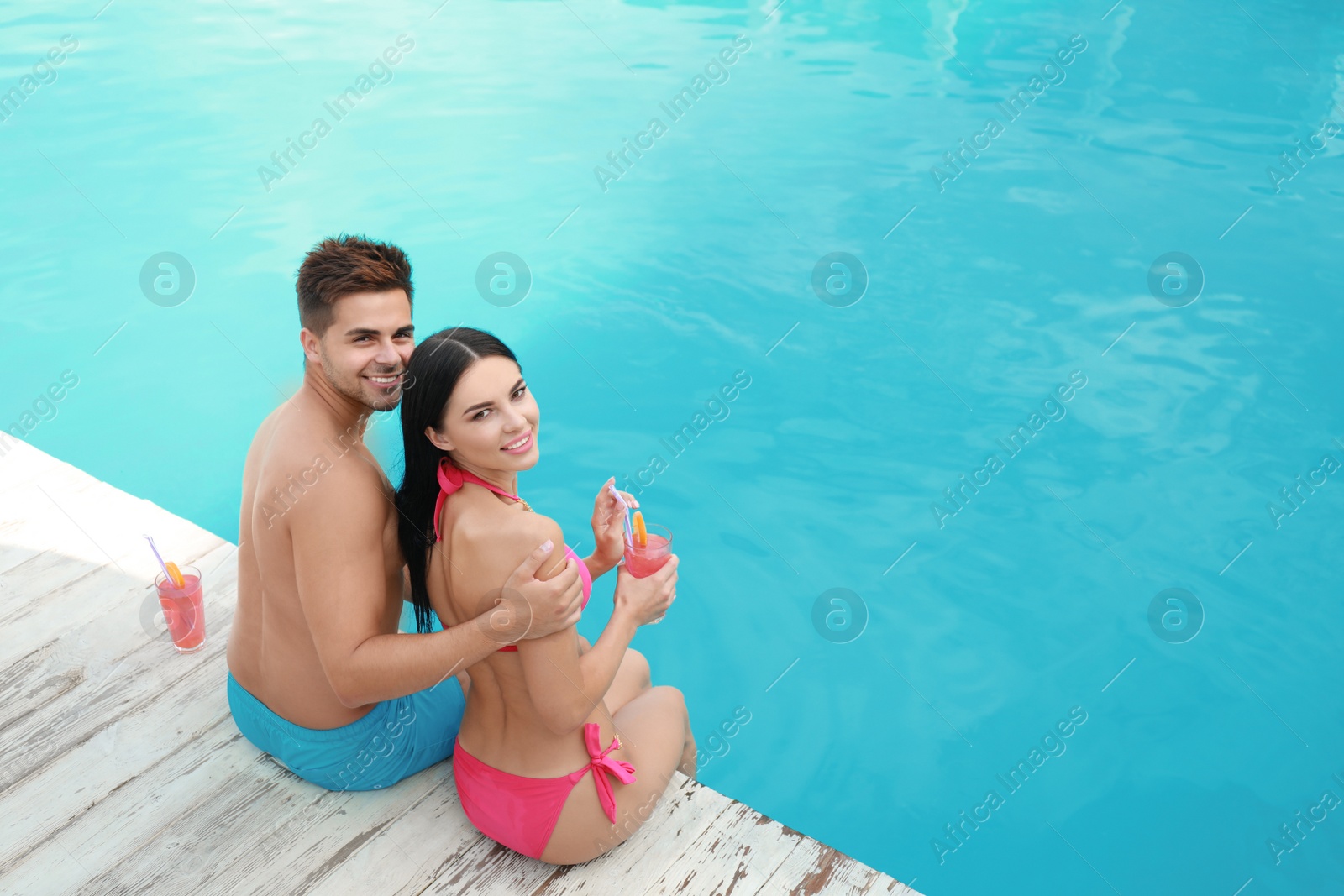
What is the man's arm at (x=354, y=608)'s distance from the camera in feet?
6.84

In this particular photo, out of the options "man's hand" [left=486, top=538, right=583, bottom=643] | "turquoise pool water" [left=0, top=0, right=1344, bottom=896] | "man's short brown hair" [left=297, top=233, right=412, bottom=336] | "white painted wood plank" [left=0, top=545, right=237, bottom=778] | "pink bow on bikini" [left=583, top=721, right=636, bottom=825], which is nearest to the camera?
"man's hand" [left=486, top=538, right=583, bottom=643]

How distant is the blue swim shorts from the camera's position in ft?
8.28

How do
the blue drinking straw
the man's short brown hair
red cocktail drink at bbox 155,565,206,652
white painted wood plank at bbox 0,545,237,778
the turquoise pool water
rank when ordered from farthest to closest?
the turquoise pool water → red cocktail drink at bbox 155,565,206,652 → white painted wood plank at bbox 0,545,237,778 → the blue drinking straw → the man's short brown hair

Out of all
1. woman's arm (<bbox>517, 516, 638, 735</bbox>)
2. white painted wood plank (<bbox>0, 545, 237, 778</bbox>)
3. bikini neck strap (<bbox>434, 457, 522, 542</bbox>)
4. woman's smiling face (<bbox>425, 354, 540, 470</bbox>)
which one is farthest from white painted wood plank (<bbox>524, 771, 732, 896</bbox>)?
white painted wood plank (<bbox>0, 545, 237, 778</bbox>)

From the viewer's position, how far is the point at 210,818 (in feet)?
8.49

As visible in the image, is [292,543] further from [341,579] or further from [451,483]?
[451,483]

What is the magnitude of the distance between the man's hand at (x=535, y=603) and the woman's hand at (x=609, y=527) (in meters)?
0.48

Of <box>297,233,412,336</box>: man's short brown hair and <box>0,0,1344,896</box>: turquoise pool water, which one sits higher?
<box>297,233,412,336</box>: man's short brown hair

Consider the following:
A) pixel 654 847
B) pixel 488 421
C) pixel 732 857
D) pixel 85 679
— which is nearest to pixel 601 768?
pixel 654 847

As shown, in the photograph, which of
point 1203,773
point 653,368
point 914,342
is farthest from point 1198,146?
point 1203,773

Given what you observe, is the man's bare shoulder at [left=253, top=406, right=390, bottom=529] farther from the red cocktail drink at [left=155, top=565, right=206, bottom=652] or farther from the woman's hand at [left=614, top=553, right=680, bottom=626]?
the red cocktail drink at [left=155, top=565, right=206, bottom=652]

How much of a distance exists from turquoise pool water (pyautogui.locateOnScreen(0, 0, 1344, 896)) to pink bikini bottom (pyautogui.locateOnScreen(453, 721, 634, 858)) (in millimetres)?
972

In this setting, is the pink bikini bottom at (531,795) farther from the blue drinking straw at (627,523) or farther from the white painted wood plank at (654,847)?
the blue drinking straw at (627,523)

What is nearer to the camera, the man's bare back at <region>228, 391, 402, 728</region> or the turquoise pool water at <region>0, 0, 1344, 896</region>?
the man's bare back at <region>228, 391, 402, 728</region>
